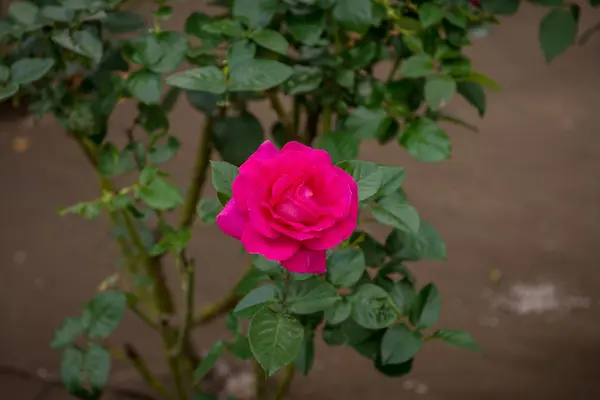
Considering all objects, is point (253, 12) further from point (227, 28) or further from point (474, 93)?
point (474, 93)

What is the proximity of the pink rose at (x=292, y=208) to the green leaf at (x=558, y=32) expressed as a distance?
2.04 feet

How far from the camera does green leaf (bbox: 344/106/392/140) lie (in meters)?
0.88

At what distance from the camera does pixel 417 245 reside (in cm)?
87

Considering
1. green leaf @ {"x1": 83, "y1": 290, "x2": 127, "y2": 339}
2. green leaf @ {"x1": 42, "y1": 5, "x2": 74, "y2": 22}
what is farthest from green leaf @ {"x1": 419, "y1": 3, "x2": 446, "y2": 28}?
green leaf @ {"x1": 83, "y1": 290, "x2": 127, "y2": 339}

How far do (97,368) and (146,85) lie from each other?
481 mm

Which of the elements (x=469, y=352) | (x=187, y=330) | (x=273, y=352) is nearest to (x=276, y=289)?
(x=273, y=352)

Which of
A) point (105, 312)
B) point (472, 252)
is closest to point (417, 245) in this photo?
point (105, 312)

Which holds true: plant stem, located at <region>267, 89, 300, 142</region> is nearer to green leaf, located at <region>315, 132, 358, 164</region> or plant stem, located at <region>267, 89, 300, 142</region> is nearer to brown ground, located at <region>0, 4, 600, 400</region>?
green leaf, located at <region>315, 132, 358, 164</region>

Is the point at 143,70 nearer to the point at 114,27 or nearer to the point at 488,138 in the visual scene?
the point at 114,27

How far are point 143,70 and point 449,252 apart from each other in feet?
4.97

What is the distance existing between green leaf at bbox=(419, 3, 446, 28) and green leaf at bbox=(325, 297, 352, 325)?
387mm

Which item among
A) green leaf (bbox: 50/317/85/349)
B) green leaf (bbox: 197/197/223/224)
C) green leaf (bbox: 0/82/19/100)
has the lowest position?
green leaf (bbox: 50/317/85/349)

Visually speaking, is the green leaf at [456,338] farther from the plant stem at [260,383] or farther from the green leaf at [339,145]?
the plant stem at [260,383]

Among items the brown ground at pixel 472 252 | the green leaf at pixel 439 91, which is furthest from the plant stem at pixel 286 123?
the brown ground at pixel 472 252
